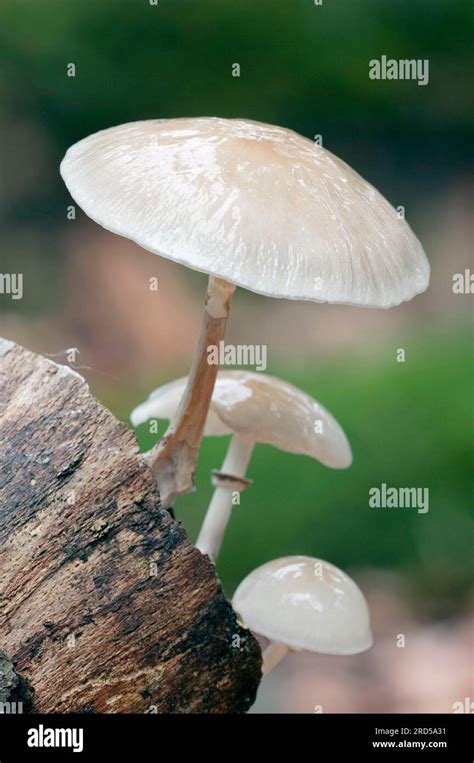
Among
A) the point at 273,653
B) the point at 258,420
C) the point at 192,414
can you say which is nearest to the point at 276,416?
the point at 258,420

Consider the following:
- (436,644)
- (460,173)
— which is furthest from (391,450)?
(460,173)

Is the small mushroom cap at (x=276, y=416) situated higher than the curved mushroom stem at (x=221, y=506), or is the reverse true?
the small mushroom cap at (x=276, y=416)

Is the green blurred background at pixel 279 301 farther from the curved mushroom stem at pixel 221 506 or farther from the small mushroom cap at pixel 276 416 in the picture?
the small mushroom cap at pixel 276 416

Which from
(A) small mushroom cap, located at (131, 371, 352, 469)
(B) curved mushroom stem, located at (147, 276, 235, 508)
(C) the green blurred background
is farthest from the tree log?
(C) the green blurred background
